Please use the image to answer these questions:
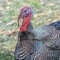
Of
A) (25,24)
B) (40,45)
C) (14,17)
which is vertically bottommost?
(14,17)

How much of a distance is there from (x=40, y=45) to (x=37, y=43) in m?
0.06

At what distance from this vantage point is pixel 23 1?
24.3 feet

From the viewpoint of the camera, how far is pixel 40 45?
15.8 feet

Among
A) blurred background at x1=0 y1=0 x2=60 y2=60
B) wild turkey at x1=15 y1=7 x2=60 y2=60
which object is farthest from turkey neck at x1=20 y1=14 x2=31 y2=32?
blurred background at x1=0 y1=0 x2=60 y2=60

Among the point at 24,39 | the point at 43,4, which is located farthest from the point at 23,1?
the point at 24,39

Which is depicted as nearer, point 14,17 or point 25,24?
point 25,24

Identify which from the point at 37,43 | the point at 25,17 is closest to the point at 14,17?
the point at 25,17

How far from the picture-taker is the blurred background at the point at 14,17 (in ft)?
19.4

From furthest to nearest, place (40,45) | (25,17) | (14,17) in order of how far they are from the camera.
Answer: (14,17) < (25,17) < (40,45)

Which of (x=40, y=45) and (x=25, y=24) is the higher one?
(x=25, y=24)

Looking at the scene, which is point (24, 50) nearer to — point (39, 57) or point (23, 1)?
point (39, 57)

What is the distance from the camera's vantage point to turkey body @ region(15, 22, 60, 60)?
15.6 ft

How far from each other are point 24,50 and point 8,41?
1242 millimetres

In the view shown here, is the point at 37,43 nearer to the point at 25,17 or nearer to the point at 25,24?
the point at 25,24
